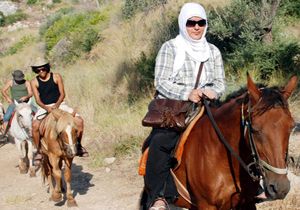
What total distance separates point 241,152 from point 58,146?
175 inches

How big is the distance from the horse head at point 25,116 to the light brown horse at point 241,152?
572cm

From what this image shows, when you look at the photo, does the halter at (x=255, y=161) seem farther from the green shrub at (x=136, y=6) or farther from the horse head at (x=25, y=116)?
the green shrub at (x=136, y=6)

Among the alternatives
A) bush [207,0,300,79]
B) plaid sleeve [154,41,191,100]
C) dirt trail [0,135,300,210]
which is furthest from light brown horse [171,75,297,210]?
bush [207,0,300,79]

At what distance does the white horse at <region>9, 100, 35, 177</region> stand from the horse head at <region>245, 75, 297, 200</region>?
6926mm

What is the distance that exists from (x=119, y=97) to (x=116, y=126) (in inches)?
144

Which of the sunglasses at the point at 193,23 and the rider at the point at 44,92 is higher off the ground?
the sunglasses at the point at 193,23

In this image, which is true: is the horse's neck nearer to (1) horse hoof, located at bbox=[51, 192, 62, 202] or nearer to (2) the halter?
(2) the halter

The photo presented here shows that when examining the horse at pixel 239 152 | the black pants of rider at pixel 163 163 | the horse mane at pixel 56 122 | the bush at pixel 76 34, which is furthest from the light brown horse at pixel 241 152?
the bush at pixel 76 34

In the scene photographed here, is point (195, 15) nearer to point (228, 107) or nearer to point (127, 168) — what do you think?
point (228, 107)

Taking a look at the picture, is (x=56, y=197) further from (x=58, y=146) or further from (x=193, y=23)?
(x=193, y=23)

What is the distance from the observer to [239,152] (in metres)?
3.76

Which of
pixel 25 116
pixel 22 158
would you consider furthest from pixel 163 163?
pixel 22 158

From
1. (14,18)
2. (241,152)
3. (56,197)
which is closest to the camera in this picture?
(241,152)

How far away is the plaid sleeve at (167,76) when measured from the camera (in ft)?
14.1
